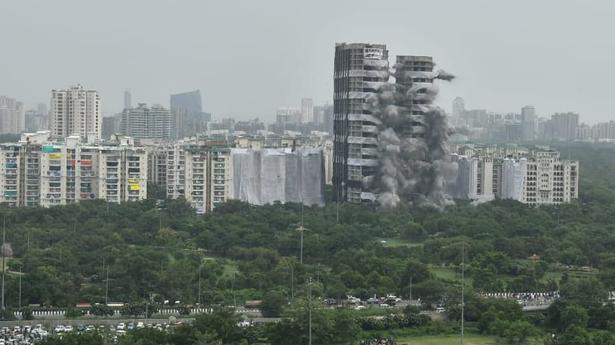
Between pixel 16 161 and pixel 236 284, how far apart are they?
14777mm

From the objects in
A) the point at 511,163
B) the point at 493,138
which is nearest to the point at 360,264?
the point at 511,163

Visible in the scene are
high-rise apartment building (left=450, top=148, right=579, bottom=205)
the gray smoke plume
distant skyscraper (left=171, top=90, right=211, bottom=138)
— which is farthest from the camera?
distant skyscraper (left=171, top=90, right=211, bottom=138)

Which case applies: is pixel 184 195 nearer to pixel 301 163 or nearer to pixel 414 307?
pixel 301 163

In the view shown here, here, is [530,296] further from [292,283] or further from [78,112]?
[78,112]

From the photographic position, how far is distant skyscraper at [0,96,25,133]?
78625mm

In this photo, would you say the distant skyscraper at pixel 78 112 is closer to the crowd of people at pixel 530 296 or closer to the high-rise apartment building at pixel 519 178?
the high-rise apartment building at pixel 519 178

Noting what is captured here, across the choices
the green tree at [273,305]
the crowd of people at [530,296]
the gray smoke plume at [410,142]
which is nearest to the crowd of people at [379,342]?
the green tree at [273,305]

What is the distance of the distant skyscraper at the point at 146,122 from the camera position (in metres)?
68.3

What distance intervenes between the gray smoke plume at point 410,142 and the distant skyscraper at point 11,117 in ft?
138

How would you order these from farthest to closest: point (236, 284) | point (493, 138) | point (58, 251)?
point (493, 138), point (58, 251), point (236, 284)

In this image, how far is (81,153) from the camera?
3909 centimetres

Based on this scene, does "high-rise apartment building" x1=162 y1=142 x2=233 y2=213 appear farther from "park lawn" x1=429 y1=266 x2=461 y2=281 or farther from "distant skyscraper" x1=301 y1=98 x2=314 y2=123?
"distant skyscraper" x1=301 y1=98 x2=314 y2=123

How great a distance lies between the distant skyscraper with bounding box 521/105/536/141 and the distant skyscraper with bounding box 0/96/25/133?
32.2 meters

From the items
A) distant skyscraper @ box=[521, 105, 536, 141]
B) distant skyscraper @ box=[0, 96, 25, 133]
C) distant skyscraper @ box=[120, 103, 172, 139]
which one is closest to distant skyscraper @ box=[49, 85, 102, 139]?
distant skyscraper @ box=[120, 103, 172, 139]
